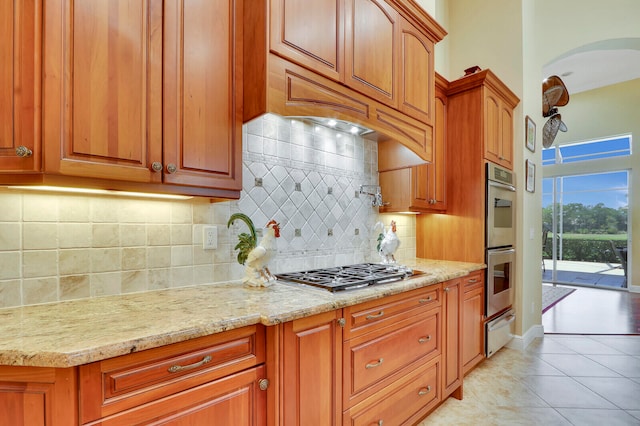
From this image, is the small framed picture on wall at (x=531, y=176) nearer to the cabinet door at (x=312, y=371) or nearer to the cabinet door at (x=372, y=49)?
the cabinet door at (x=372, y=49)


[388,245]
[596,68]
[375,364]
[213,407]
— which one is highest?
[596,68]

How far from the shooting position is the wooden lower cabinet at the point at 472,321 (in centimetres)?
247

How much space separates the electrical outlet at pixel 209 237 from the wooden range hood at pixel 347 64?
0.58 meters

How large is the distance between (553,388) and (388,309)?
6.01 ft

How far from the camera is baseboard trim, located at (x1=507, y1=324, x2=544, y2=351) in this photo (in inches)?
127

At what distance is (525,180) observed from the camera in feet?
10.7

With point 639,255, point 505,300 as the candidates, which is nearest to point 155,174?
point 505,300

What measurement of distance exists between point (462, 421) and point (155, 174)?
2.28m

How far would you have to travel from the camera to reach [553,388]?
8.20ft

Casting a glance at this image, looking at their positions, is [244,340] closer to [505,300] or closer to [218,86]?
[218,86]

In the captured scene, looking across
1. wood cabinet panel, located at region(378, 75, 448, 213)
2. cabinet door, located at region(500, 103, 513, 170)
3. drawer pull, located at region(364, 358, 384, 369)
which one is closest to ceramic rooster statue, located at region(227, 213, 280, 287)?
drawer pull, located at region(364, 358, 384, 369)

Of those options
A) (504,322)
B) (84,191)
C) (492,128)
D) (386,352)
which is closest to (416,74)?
(492,128)

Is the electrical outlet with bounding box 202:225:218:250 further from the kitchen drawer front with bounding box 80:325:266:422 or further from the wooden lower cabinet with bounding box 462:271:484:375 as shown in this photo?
the wooden lower cabinet with bounding box 462:271:484:375

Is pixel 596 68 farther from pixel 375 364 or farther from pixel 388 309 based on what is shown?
pixel 375 364
